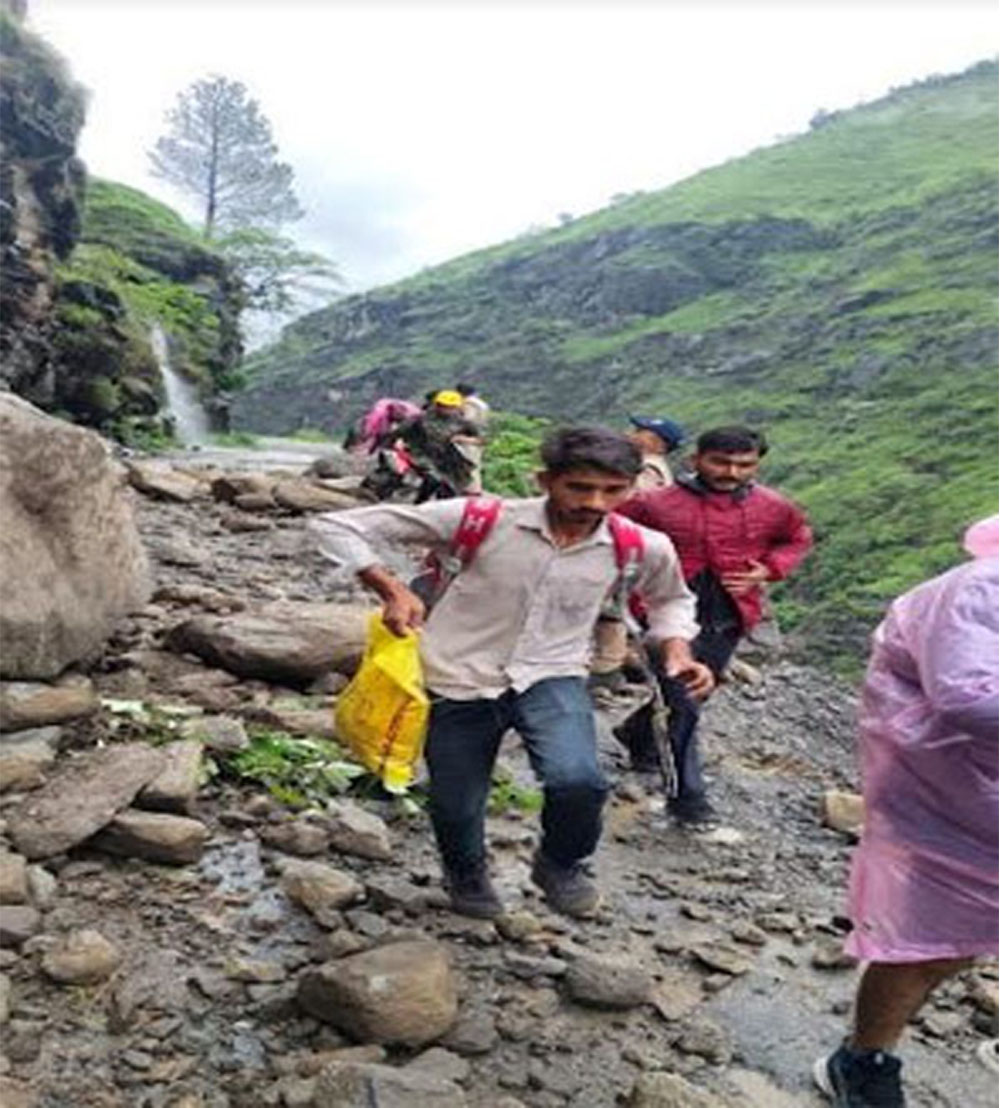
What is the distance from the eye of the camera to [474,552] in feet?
11.9

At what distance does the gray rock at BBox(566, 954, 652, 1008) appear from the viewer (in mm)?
3510

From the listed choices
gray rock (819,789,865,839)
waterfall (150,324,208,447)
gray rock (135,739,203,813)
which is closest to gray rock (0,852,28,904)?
gray rock (135,739,203,813)

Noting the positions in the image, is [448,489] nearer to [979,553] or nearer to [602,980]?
[602,980]

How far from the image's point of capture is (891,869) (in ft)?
8.80

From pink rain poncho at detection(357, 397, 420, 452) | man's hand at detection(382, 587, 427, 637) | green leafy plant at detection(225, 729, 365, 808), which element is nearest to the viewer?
man's hand at detection(382, 587, 427, 637)

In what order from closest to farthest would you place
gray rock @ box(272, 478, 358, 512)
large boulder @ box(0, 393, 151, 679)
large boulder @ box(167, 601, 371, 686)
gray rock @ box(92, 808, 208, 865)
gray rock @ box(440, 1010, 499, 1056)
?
1. gray rock @ box(440, 1010, 499, 1056)
2. gray rock @ box(92, 808, 208, 865)
3. large boulder @ box(0, 393, 151, 679)
4. large boulder @ box(167, 601, 371, 686)
5. gray rock @ box(272, 478, 358, 512)

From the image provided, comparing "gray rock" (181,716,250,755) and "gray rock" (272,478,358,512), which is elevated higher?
"gray rock" (272,478,358,512)

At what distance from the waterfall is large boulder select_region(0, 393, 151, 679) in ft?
80.9

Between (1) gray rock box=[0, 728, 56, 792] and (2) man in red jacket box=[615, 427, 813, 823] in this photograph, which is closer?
(1) gray rock box=[0, 728, 56, 792]

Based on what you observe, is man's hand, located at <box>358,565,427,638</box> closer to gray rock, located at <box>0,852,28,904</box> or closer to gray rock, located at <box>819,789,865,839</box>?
gray rock, located at <box>0,852,28,904</box>

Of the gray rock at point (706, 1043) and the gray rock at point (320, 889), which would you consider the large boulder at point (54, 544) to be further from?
the gray rock at point (706, 1043)

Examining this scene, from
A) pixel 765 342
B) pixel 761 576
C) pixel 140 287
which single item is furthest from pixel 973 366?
pixel 761 576

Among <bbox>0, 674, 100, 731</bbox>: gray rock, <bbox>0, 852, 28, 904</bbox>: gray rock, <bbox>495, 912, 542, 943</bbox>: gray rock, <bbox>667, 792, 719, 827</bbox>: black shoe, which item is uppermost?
<bbox>0, 674, 100, 731</bbox>: gray rock

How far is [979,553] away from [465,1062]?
1.86m
